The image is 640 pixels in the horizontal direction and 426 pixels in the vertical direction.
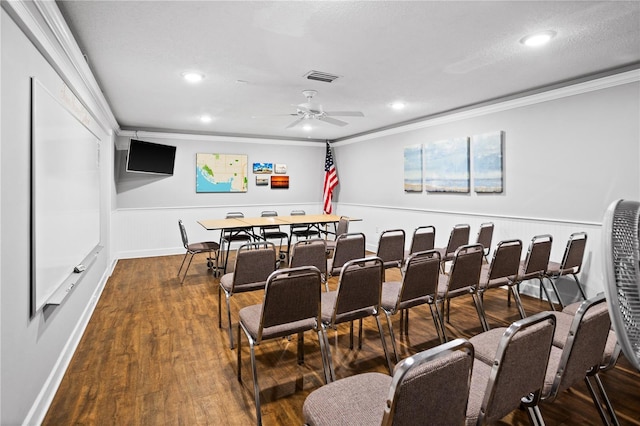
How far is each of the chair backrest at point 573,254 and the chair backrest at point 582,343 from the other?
2.08m

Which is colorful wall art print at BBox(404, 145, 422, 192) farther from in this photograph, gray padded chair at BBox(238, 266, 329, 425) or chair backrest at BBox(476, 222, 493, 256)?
gray padded chair at BBox(238, 266, 329, 425)

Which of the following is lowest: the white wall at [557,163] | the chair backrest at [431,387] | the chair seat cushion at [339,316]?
the chair seat cushion at [339,316]

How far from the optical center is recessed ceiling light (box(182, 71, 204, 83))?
12.1ft

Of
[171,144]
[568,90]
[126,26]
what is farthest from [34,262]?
[171,144]

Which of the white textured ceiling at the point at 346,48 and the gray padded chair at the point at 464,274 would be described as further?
the gray padded chair at the point at 464,274

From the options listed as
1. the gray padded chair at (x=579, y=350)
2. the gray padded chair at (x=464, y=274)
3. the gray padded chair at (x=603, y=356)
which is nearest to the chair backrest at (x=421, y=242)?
the gray padded chair at (x=464, y=274)

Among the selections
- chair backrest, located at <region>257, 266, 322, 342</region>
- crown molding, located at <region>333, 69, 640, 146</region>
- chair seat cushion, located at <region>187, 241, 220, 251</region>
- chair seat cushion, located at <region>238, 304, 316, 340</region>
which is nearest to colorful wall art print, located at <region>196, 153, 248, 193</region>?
chair seat cushion, located at <region>187, 241, 220, 251</region>

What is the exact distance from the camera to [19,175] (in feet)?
5.82

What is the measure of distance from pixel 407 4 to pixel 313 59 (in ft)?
3.85

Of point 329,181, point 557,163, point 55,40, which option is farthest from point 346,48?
point 329,181

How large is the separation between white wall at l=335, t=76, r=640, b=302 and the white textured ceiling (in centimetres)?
29

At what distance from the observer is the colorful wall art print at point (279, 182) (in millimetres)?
8352

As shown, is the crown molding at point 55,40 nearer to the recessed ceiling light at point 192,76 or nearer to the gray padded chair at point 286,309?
the recessed ceiling light at point 192,76

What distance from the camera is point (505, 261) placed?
9.87 ft
